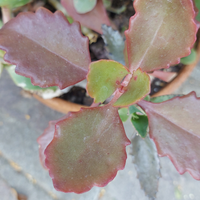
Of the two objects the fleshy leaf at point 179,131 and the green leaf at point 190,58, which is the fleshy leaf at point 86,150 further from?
the green leaf at point 190,58

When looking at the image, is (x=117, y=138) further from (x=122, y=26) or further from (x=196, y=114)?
(x=122, y=26)

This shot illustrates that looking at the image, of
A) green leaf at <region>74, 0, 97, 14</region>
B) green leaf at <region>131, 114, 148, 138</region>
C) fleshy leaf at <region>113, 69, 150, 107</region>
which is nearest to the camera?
fleshy leaf at <region>113, 69, 150, 107</region>

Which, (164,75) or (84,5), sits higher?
(84,5)

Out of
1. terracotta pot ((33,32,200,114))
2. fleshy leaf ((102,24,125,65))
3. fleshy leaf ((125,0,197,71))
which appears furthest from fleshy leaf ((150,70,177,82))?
fleshy leaf ((125,0,197,71))

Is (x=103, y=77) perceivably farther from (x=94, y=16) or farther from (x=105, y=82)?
(x=94, y=16)

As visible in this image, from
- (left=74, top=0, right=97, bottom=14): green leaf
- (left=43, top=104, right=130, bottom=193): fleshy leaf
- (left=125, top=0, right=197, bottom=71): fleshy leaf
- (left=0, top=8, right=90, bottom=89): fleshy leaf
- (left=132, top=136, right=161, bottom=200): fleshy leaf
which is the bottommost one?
(left=132, top=136, right=161, bottom=200): fleshy leaf

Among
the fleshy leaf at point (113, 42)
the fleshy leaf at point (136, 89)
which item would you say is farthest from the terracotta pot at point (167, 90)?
the fleshy leaf at point (136, 89)

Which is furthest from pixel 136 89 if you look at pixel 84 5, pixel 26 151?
pixel 26 151

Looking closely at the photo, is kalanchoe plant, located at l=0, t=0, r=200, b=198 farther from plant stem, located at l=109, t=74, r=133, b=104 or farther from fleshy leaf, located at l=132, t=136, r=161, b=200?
fleshy leaf, located at l=132, t=136, r=161, b=200


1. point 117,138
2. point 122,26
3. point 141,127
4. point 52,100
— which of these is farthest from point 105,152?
point 122,26
